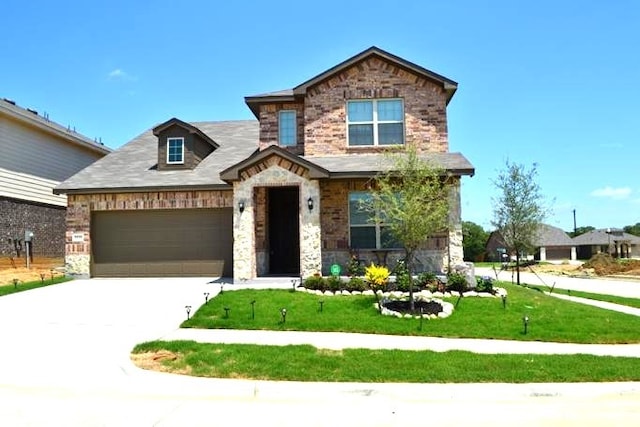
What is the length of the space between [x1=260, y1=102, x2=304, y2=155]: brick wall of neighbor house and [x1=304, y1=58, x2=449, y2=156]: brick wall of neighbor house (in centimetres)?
51

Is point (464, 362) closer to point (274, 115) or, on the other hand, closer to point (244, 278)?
point (244, 278)

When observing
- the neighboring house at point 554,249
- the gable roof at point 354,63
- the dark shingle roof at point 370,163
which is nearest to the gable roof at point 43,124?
the gable roof at point 354,63

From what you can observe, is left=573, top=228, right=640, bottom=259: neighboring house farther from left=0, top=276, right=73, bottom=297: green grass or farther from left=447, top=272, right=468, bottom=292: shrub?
left=0, top=276, right=73, bottom=297: green grass

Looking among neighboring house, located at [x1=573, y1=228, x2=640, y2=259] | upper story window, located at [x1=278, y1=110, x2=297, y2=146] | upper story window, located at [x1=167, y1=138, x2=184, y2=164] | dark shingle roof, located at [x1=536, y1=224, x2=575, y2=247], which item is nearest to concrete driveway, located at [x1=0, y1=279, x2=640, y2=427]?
upper story window, located at [x1=278, y1=110, x2=297, y2=146]

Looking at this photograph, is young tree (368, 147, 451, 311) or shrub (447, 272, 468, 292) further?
shrub (447, 272, 468, 292)

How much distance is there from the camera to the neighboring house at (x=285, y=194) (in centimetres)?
1595

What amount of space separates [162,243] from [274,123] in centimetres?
616

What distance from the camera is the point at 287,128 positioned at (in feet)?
58.6

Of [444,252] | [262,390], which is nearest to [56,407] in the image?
[262,390]

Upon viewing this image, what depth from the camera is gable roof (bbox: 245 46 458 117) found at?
54.3ft

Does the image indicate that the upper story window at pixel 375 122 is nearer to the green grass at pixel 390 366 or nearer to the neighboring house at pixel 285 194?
the neighboring house at pixel 285 194

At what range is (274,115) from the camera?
17.8 meters

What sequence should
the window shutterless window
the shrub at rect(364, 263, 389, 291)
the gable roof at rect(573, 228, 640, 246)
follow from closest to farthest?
the shrub at rect(364, 263, 389, 291) → the window shutterless window → the gable roof at rect(573, 228, 640, 246)

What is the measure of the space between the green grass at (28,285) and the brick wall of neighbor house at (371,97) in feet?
32.9
